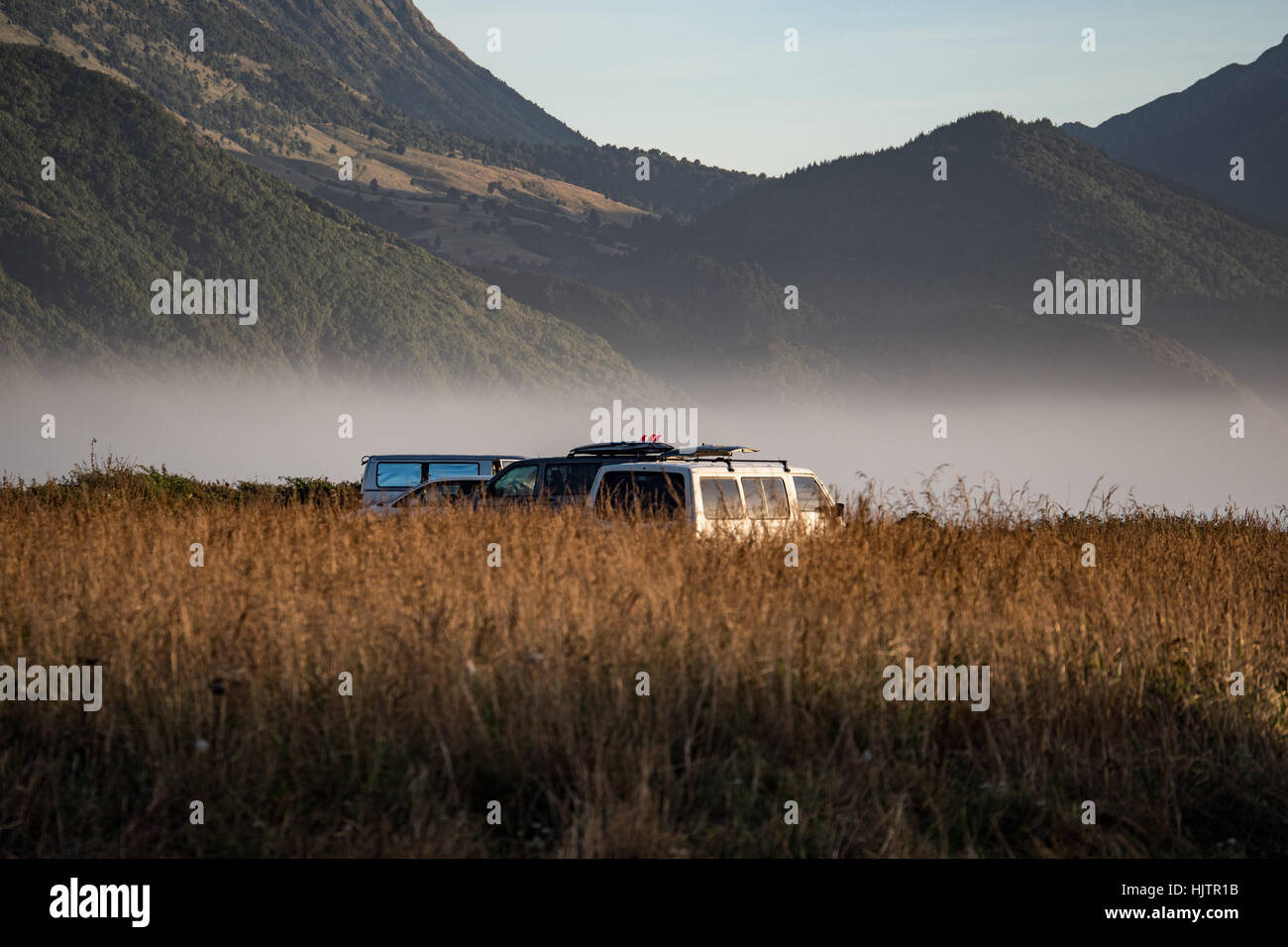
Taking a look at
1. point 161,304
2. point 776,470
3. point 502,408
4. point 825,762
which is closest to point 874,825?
point 825,762

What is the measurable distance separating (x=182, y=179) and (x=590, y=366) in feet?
189

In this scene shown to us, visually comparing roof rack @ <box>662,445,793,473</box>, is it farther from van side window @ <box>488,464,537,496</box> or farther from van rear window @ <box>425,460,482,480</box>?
van rear window @ <box>425,460,482,480</box>

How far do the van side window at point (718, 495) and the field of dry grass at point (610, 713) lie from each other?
2122 mm

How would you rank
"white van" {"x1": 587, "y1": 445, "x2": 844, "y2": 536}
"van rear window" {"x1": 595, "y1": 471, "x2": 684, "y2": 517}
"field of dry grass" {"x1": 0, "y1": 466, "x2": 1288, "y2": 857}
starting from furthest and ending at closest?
1. "van rear window" {"x1": 595, "y1": 471, "x2": 684, "y2": 517}
2. "white van" {"x1": 587, "y1": 445, "x2": 844, "y2": 536}
3. "field of dry grass" {"x1": 0, "y1": 466, "x2": 1288, "y2": 857}

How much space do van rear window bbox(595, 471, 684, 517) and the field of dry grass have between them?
2.52m

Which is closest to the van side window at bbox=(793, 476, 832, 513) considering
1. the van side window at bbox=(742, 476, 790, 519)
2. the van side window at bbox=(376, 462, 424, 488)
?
the van side window at bbox=(742, 476, 790, 519)

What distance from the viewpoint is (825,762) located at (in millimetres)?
5953

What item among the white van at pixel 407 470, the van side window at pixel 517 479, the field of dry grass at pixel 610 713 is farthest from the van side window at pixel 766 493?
the white van at pixel 407 470

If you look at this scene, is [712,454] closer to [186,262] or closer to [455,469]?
[455,469]

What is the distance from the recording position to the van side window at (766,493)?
40.3ft

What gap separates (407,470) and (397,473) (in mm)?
199

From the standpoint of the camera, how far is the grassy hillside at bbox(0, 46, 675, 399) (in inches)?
5477
